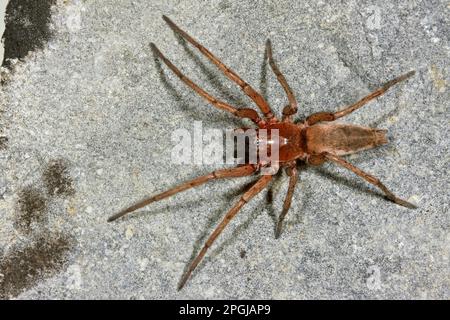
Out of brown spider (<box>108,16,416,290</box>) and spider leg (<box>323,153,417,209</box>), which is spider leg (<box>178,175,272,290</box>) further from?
spider leg (<box>323,153,417,209</box>)

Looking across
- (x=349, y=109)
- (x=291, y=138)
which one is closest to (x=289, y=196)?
(x=291, y=138)

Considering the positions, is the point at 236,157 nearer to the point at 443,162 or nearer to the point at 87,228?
the point at 87,228

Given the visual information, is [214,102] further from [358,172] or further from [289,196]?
[358,172]

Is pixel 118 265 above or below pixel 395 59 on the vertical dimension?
below

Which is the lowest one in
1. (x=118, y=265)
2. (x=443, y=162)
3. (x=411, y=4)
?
(x=118, y=265)

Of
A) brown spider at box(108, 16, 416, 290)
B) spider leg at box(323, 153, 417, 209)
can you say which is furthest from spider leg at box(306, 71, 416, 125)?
spider leg at box(323, 153, 417, 209)

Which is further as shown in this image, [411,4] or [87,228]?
[411,4]
